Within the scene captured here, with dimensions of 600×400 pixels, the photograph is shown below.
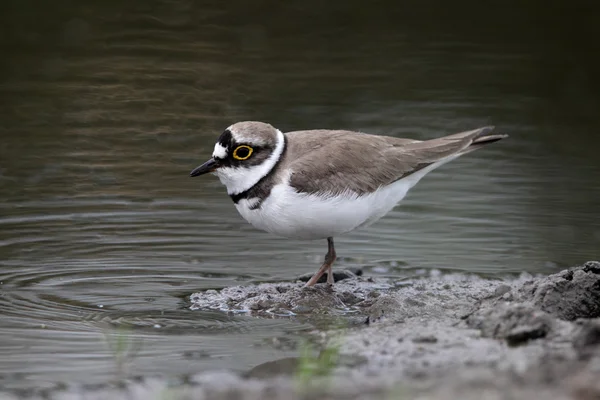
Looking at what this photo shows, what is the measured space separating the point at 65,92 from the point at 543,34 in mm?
7684

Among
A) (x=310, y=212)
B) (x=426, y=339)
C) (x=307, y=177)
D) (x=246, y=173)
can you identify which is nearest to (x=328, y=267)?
(x=310, y=212)

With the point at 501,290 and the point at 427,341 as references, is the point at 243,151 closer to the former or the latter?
the point at 501,290

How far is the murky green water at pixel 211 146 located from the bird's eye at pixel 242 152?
1156mm

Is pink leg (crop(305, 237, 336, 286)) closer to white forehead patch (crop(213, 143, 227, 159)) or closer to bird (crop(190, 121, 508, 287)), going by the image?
bird (crop(190, 121, 508, 287))

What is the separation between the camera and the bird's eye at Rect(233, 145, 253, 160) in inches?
303

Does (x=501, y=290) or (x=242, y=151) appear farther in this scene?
(x=242, y=151)

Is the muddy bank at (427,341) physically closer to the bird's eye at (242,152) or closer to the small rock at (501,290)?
the small rock at (501,290)

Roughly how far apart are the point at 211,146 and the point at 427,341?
6.31m

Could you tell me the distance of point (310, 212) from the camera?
24.9 ft

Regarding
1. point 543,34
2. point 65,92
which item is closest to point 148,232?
point 65,92

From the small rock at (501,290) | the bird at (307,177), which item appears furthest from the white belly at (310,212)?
the small rock at (501,290)

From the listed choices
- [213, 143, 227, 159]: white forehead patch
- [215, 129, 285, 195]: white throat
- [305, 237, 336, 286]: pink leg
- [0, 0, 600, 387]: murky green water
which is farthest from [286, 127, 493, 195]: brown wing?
[0, 0, 600, 387]: murky green water

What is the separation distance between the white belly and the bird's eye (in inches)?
12.4

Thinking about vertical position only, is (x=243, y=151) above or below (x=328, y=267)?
above
